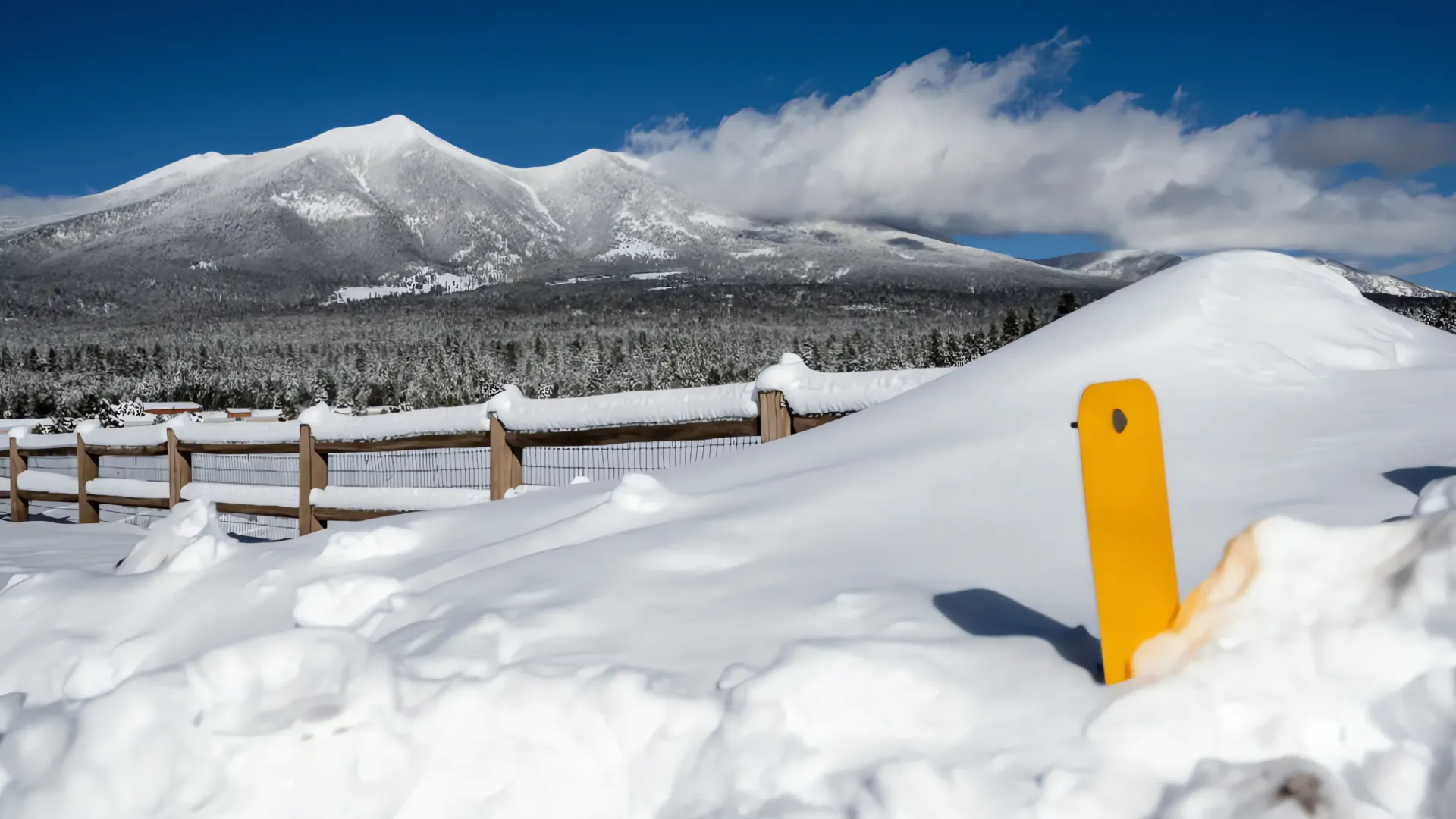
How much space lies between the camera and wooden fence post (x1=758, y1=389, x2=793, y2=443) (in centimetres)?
542

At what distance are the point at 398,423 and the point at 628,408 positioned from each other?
2148mm

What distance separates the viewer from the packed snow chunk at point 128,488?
969 cm

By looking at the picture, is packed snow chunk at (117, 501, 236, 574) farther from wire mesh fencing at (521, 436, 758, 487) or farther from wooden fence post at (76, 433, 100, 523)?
wooden fence post at (76, 433, 100, 523)

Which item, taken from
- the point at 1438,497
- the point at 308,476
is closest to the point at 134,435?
the point at 308,476

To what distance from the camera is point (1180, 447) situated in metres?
3.25

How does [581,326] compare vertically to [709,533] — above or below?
above

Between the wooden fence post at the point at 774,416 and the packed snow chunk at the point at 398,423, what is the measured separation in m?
1.88

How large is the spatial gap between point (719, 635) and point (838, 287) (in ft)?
635

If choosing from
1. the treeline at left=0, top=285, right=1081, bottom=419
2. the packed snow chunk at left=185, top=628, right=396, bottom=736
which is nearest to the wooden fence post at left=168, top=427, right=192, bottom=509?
the packed snow chunk at left=185, top=628, right=396, bottom=736

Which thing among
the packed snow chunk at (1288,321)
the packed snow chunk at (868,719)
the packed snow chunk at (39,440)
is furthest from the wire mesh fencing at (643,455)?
the packed snow chunk at (39,440)

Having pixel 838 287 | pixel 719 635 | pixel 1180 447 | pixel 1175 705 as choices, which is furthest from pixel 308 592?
pixel 838 287

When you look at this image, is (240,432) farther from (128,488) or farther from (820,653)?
(820,653)

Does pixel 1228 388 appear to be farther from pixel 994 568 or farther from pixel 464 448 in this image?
pixel 464 448

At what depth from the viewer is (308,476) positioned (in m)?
7.83
